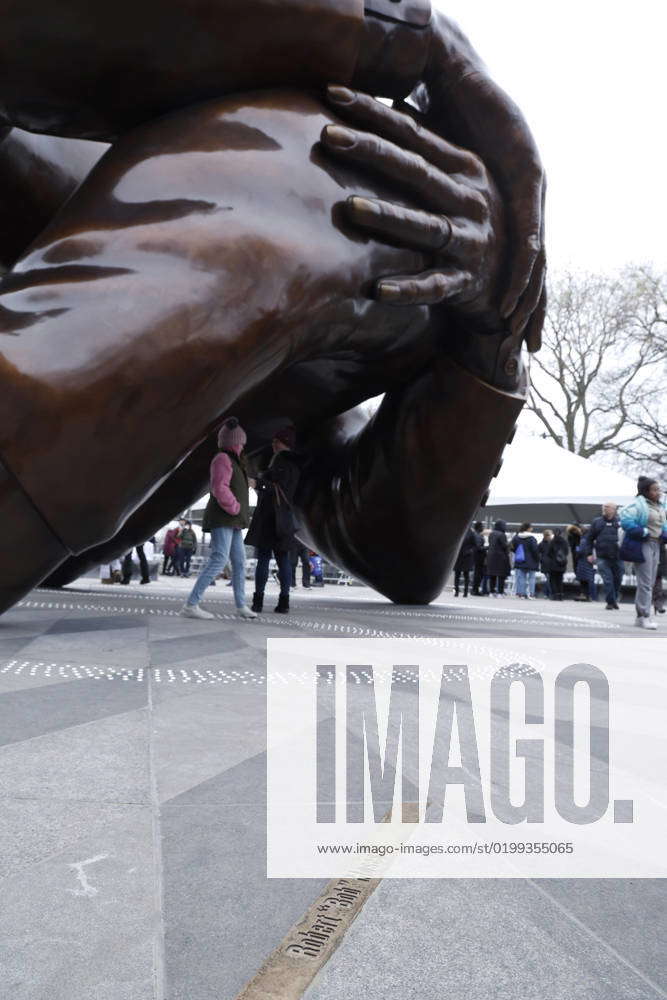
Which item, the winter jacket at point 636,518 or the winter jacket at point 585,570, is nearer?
the winter jacket at point 636,518

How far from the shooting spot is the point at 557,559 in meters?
16.1

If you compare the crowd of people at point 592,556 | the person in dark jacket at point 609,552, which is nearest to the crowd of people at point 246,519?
the crowd of people at point 592,556

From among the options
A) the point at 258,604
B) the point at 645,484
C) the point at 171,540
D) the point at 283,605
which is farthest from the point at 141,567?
the point at 645,484

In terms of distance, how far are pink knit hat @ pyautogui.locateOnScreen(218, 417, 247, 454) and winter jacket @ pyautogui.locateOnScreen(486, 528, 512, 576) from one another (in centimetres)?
1103

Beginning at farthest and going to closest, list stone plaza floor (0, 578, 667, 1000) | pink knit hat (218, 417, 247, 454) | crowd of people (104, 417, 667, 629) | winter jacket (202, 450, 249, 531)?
crowd of people (104, 417, 667, 629)
winter jacket (202, 450, 249, 531)
pink knit hat (218, 417, 247, 454)
stone plaza floor (0, 578, 667, 1000)

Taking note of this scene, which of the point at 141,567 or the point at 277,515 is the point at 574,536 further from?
the point at 277,515

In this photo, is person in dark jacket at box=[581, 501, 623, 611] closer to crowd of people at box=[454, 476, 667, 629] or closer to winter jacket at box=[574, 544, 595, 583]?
crowd of people at box=[454, 476, 667, 629]

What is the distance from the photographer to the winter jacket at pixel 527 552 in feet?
50.1

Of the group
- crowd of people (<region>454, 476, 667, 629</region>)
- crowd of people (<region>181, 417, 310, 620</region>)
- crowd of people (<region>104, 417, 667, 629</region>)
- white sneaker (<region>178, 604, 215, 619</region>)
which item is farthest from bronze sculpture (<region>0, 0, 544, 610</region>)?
crowd of people (<region>454, 476, 667, 629</region>)

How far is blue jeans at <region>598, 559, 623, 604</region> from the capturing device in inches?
497

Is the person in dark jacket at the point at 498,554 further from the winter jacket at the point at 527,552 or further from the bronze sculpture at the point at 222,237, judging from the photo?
the bronze sculpture at the point at 222,237

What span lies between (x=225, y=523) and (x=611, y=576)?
26.8 ft

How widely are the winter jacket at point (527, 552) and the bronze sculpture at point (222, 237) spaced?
13.0 m

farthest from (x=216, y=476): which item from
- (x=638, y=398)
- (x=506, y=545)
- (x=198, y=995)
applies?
(x=638, y=398)
